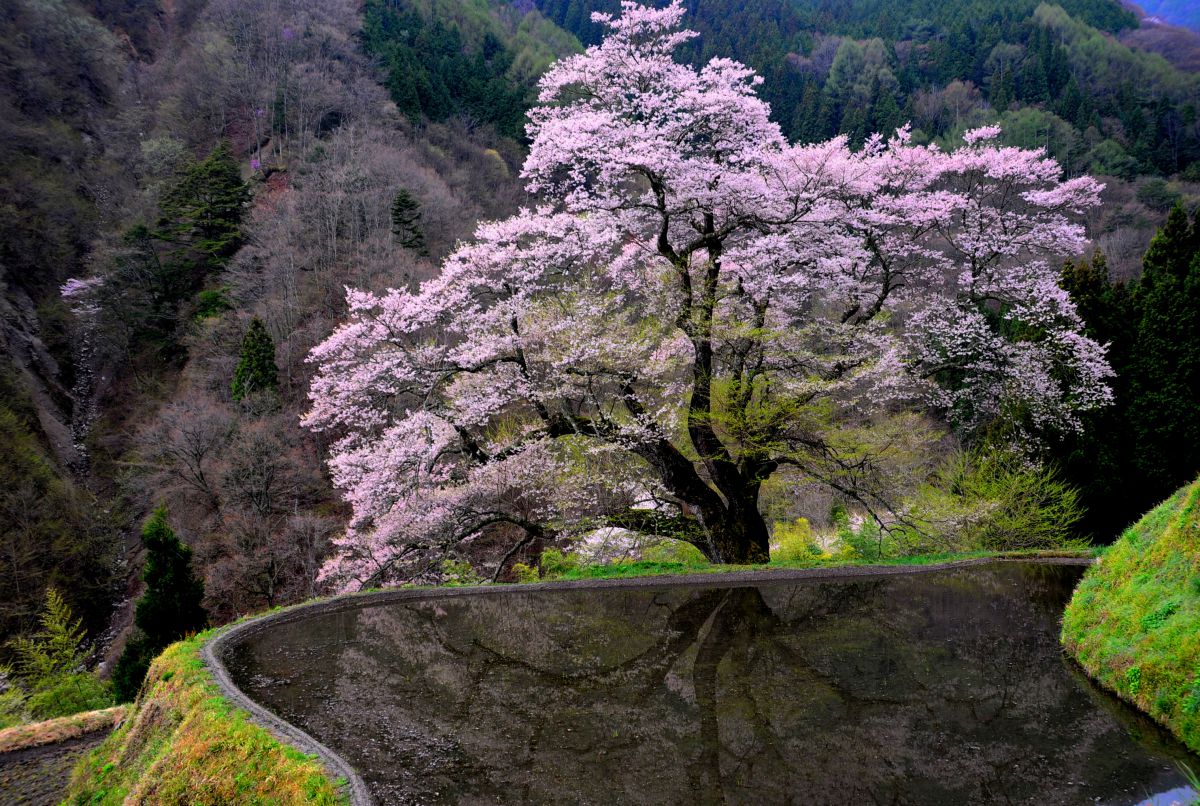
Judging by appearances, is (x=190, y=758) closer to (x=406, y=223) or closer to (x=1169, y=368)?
(x=1169, y=368)

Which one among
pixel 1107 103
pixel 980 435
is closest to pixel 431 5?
pixel 1107 103

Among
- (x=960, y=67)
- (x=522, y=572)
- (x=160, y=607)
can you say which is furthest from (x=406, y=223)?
(x=960, y=67)

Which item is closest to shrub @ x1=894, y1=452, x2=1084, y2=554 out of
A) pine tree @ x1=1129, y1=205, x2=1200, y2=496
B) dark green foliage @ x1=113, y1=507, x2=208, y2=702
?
pine tree @ x1=1129, y1=205, x2=1200, y2=496

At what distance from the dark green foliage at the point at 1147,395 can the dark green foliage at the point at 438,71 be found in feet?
128

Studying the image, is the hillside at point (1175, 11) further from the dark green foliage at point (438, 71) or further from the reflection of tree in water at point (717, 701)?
the reflection of tree in water at point (717, 701)

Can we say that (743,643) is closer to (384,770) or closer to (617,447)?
(384,770)

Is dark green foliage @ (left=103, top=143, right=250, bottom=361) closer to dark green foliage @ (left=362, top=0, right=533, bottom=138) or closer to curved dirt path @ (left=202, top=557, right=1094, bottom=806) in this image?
dark green foliage @ (left=362, top=0, right=533, bottom=138)

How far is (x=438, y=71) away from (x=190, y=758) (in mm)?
53998

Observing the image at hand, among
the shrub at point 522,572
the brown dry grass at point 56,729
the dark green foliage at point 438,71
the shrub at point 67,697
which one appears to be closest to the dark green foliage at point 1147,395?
the shrub at point 522,572

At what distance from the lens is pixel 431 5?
5731cm

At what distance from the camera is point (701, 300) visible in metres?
10.0

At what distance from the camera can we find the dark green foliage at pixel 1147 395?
15453 millimetres

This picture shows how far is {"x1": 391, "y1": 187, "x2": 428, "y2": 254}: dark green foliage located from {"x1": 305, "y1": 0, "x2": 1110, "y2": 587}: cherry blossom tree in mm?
22332

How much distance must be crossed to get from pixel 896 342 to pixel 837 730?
25.5 ft
